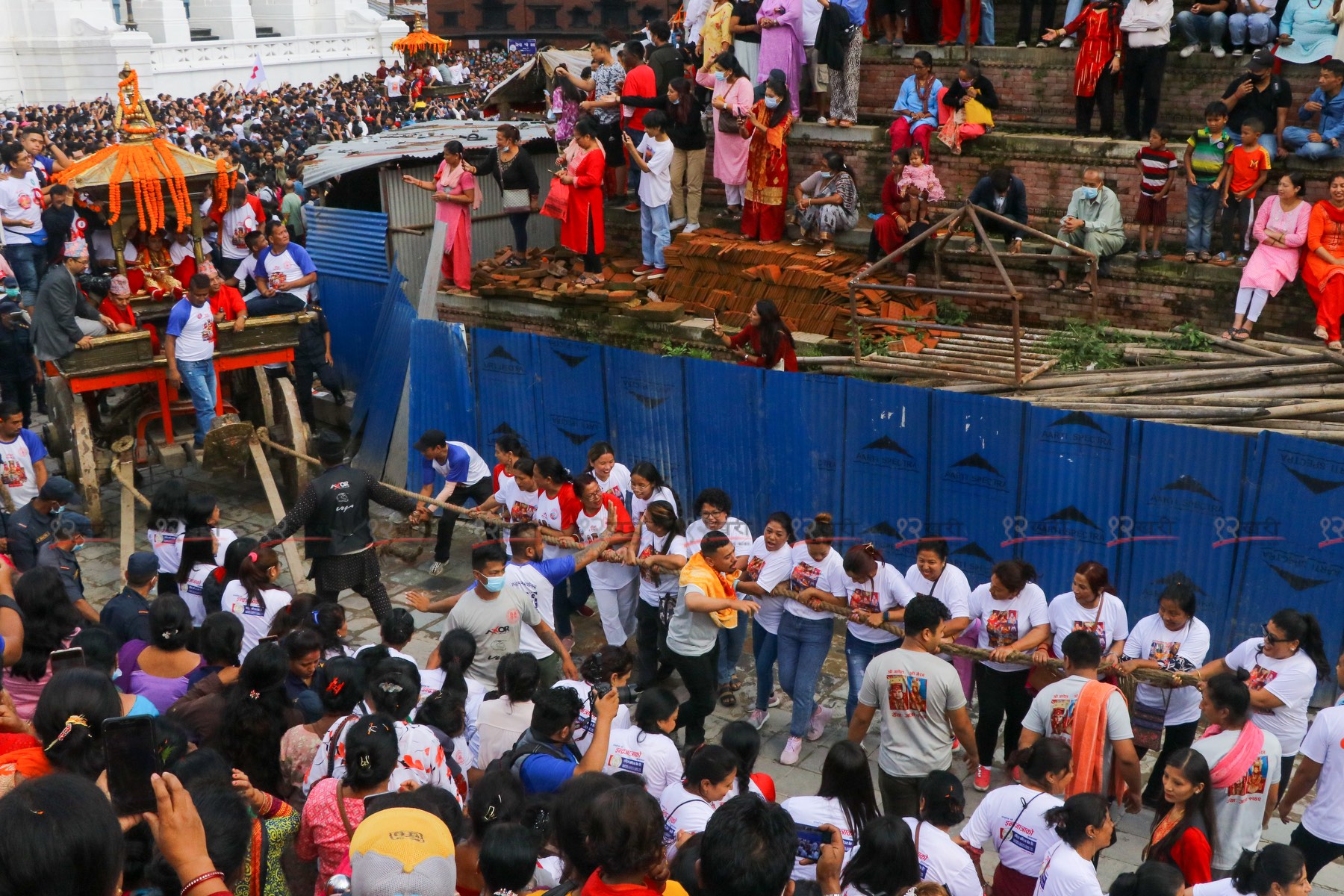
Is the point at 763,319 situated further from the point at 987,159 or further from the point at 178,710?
the point at 178,710

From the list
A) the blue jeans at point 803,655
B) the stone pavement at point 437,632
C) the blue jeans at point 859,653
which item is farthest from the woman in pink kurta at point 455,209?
the blue jeans at point 859,653

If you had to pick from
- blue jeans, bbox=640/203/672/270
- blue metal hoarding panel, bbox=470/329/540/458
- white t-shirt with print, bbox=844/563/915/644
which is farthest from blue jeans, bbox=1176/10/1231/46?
white t-shirt with print, bbox=844/563/915/644

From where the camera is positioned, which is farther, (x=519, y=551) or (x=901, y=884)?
(x=519, y=551)

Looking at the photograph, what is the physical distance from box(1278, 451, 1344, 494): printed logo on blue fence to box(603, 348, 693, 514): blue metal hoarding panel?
427 centimetres

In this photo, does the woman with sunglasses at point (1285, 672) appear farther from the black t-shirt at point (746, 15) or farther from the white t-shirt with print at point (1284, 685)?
the black t-shirt at point (746, 15)

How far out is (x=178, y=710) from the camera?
5.77 m

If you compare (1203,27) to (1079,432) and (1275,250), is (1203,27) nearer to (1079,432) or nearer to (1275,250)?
(1275,250)

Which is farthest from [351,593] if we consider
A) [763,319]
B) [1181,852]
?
[1181,852]

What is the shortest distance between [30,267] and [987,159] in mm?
10145

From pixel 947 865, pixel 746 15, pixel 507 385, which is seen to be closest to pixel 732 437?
pixel 507 385

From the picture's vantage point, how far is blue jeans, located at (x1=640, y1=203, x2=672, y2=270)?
13.0 m

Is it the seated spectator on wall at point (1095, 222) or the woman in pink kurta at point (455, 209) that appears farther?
the woman in pink kurta at point (455, 209)

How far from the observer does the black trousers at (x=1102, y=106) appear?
1273 cm

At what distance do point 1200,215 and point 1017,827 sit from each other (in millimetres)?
7967
